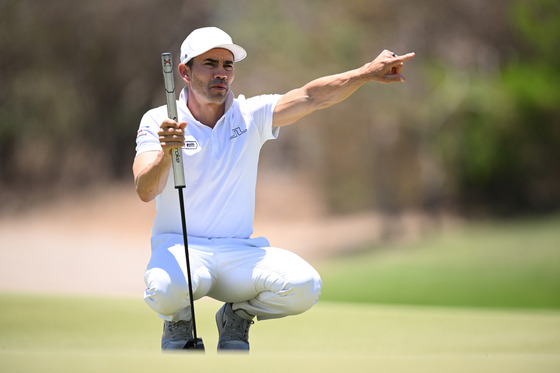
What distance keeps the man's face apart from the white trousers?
26.9 inches

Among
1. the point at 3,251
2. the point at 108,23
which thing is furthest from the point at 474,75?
the point at 3,251

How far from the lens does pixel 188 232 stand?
373 centimetres

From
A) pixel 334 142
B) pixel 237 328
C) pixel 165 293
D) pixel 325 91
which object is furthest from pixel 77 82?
pixel 165 293

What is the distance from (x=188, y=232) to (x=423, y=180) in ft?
36.9

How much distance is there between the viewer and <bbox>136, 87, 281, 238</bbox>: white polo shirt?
3.69m

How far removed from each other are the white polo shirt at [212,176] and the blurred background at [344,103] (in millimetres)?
9463

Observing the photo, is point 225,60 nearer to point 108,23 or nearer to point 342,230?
point 342,230

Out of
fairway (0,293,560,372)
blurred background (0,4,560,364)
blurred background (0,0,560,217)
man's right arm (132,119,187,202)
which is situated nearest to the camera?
fairway (0,293,560,372)

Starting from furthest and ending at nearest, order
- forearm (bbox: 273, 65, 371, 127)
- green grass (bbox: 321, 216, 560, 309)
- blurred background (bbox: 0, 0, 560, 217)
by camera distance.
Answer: blurred background (bbox: 0, 0, 560, 217), green grass (bbox: 321, 216, 560, 309), forearm (bbox: 273, 65, 371, 127)

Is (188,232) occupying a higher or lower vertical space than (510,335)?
higher

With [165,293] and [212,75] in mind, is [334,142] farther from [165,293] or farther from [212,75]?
[165,293]

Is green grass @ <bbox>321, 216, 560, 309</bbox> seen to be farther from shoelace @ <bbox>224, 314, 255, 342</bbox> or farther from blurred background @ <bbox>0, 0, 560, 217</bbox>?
shoelace @ <bbox>224, 314, 255, 342</bbox>

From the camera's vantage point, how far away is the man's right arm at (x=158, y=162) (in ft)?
11.0

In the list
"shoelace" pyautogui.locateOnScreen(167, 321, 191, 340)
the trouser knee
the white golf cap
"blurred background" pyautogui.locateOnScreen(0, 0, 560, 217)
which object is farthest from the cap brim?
"blurred background" pyautogui.locateOnScreen(0, 0, 560, 217)
